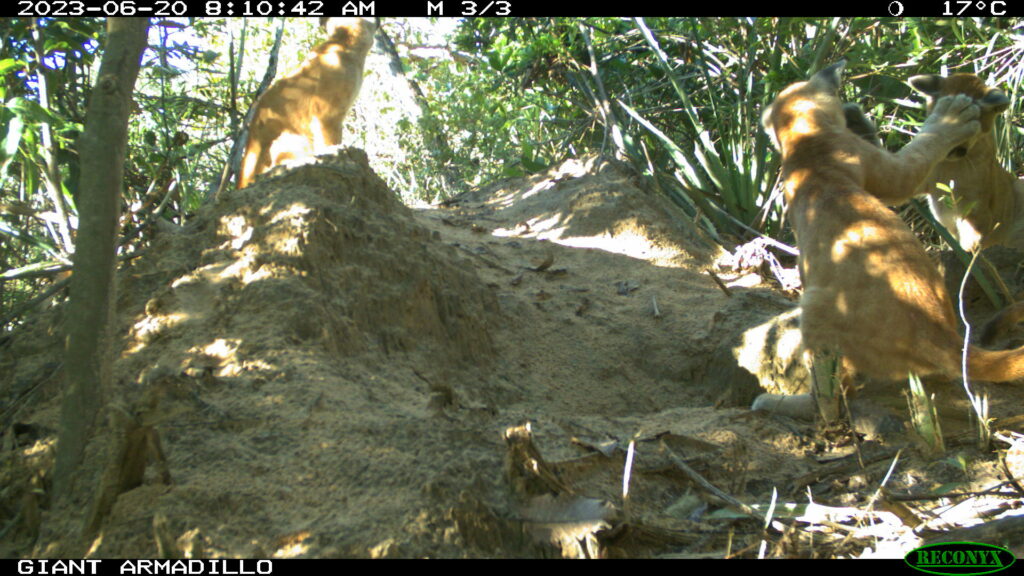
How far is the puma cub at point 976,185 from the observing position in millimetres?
4676

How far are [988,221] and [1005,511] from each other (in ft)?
10.7

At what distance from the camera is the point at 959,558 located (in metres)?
2.04

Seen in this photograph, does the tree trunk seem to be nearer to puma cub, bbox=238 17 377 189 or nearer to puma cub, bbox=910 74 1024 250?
puma cub, bbox=238 17 377 189

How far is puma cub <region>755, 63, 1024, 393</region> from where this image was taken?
11.5 feet

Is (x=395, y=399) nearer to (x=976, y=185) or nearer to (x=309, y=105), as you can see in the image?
(x=976, y=185)

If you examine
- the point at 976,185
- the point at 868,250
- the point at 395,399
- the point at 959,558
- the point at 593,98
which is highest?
the point at 593,98

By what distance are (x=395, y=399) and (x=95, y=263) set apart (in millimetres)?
1213

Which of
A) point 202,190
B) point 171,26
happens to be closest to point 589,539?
point 171,26

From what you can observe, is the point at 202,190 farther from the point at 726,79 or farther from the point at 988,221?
the point at 988,221

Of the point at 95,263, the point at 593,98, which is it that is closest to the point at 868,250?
the point at 95,263

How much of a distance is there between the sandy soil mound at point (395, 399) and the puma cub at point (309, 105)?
211 cm

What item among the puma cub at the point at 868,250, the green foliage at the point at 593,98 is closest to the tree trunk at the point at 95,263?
the green foliage at the point at 593,98

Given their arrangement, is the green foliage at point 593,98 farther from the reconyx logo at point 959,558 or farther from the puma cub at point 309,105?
the reconyx logo at point 959,558

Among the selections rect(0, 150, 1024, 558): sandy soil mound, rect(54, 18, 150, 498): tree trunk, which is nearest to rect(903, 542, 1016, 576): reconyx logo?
rect(0, 150, 1024, 558): sandy soil mound
